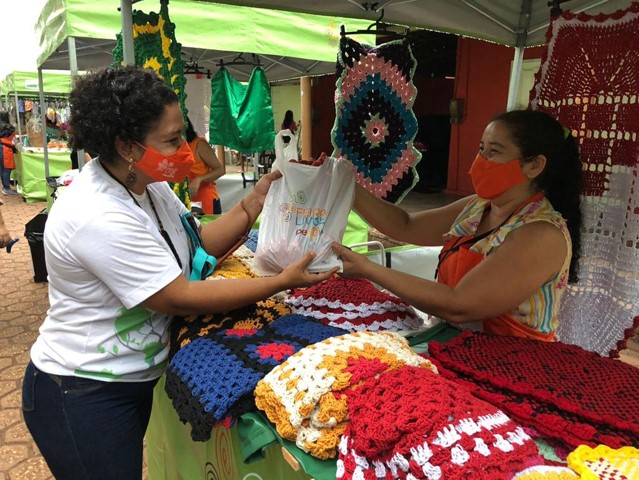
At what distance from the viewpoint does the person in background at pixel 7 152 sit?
1062cm

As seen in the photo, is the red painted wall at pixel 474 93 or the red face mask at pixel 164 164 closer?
the red face mask at pixel 164 164

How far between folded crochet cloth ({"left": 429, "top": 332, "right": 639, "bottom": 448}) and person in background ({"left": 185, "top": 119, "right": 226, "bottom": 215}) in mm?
3149

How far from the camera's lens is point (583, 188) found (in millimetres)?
1718

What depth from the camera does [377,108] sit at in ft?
6.12

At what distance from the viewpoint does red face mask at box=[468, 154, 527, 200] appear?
144 centimetres

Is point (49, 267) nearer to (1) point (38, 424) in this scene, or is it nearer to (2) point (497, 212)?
(1) point (38, 424)

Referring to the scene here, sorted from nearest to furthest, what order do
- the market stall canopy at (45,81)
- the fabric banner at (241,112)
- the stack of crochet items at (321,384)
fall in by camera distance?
the stack of crochet items at (321,384)
the fabric banner at (241,112)
the market stall canopy at (45,81)

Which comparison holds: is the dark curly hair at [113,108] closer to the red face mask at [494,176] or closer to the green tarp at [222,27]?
the red face mask at [494,176]

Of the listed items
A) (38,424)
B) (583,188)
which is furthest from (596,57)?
(38,424)

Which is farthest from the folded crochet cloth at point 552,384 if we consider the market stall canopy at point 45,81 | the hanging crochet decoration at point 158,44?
the market stall canopy at point 45,81

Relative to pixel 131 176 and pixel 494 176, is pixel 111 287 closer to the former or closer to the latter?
pixel 131 176

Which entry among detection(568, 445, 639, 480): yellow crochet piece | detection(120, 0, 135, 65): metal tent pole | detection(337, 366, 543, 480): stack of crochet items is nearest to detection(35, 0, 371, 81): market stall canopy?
detection(120, 0, 135, 65): metal tent pole

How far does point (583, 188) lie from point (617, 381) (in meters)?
0.88

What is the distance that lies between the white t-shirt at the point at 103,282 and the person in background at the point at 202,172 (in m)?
2.73
